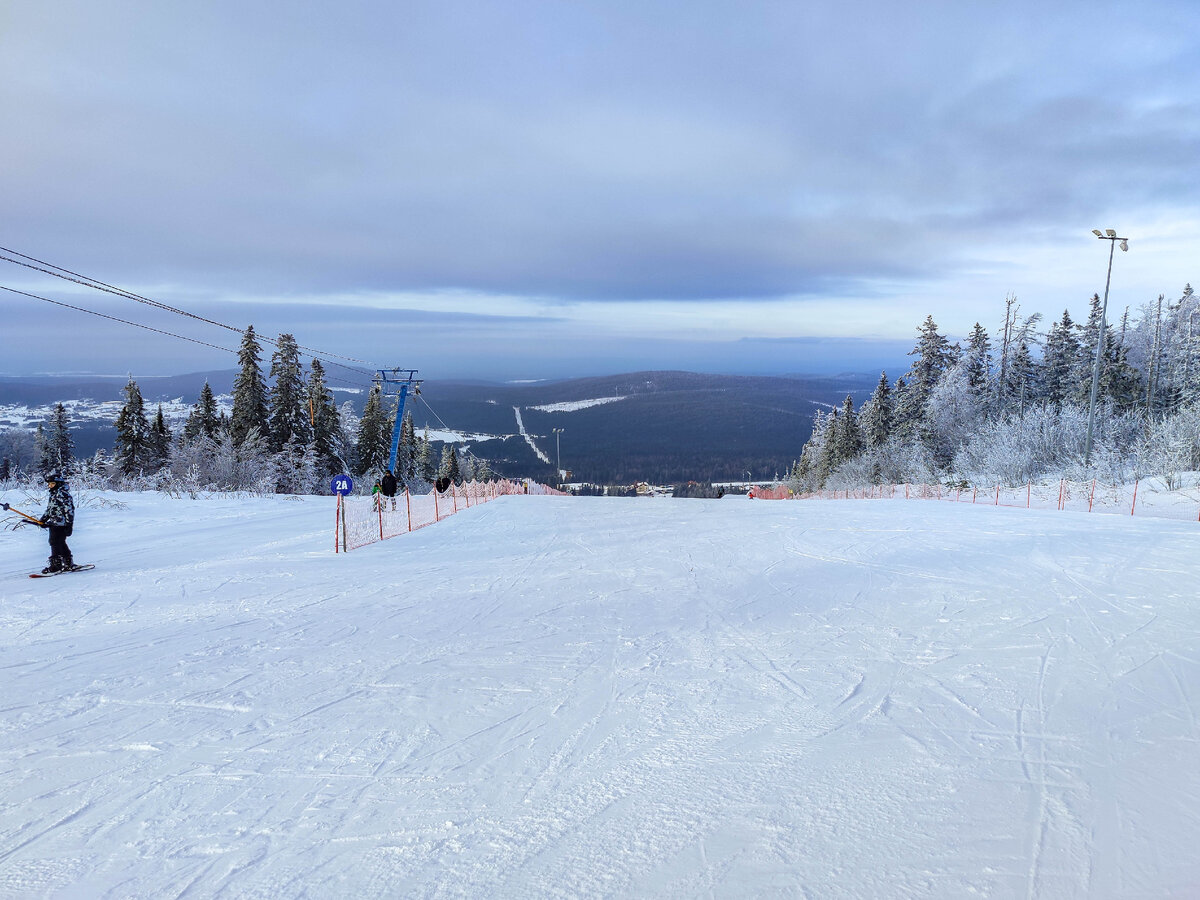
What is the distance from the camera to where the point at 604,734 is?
5.07 m

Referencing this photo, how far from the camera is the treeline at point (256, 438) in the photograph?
3381cm

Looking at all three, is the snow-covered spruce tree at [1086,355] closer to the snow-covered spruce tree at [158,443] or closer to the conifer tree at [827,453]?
the conifer tree at [827,453]

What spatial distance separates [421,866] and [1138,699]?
599 centimetres

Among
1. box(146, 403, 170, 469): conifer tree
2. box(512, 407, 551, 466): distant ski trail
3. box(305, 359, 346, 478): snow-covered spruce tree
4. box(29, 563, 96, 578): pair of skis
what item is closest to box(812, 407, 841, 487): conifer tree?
box(305, 359, 346, 478): snow-covered spruce tree

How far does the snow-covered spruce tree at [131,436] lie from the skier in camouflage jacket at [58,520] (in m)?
39.0

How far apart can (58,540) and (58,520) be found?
1.27 feet

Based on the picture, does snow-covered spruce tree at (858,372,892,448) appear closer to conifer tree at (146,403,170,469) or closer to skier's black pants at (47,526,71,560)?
skier's black pants at (47,526,71,560)

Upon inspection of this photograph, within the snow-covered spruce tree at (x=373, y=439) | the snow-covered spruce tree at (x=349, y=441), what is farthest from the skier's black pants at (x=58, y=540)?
the snow-covered spruce tree at (x=373, y=439)

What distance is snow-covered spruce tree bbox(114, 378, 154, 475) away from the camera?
43188 millimetres

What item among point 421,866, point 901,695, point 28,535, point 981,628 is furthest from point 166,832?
point 28,535

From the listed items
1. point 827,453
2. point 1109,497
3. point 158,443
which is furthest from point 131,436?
point 827,453

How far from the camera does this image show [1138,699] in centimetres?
558

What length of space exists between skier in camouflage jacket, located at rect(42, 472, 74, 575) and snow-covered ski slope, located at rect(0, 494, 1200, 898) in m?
0.45

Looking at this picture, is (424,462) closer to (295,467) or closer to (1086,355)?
(295,467)
